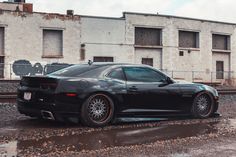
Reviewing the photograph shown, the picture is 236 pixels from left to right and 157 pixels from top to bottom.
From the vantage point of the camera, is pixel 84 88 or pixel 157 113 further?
pixel 157 113

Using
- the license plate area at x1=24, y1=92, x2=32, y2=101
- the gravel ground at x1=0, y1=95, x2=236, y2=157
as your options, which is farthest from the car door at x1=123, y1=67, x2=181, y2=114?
the license plate area at x1=24, y1=92, x2=32, y2=101

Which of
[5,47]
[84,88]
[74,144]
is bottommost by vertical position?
[74,144]

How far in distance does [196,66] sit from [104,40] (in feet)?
→ 34.1

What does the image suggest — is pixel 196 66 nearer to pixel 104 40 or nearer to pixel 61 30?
pixel 104 40

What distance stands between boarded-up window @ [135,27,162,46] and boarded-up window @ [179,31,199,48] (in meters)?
2.63

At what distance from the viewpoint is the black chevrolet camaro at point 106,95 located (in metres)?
8.16

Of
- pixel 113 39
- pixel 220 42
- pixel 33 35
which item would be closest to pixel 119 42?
pixel 113 39

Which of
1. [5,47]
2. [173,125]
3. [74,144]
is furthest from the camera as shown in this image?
[5,47]

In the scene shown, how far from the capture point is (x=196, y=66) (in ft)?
136

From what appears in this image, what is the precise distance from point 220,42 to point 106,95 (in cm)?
3719

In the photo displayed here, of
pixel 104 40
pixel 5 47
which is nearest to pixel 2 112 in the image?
pixel 5 47

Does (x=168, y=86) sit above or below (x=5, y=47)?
below

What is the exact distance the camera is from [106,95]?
28.0 feet

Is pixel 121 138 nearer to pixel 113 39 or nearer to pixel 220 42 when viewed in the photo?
pixel 113 39
